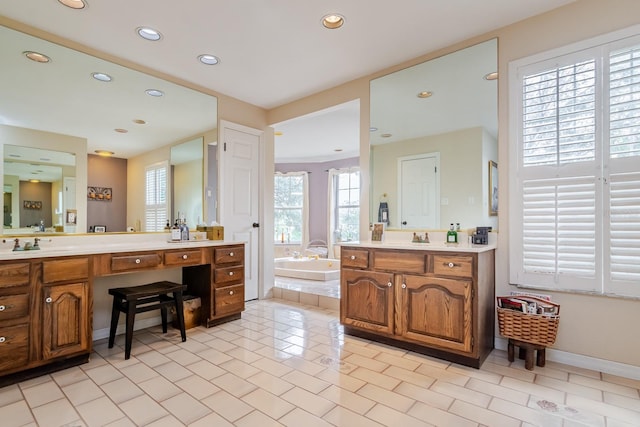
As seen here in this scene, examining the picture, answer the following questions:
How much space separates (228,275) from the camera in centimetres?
328

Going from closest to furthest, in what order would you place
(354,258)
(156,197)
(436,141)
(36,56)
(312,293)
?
1. (36,56)
2. (354,258)
3. (436,141)
4. (156,197)
5. (312,293)

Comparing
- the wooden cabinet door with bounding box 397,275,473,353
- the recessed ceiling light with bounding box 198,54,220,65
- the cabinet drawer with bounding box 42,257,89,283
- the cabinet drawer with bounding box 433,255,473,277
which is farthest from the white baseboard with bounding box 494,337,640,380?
the recessed ceiling light with bounding box 198,54,220,65

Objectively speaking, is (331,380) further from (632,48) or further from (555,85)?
(632,48)

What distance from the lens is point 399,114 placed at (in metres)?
3.29

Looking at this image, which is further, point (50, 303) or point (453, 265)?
point (453, 265)

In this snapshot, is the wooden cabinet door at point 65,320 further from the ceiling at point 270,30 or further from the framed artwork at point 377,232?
the framed artwork at point 377,232

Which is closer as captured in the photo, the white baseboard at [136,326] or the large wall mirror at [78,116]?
the large wall mirror at [78,116]

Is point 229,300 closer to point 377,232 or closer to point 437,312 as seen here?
point 377,232

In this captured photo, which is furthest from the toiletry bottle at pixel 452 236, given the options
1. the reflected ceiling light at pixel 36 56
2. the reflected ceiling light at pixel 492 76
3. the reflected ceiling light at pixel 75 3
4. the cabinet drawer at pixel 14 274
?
the reflected ceiling light at pixel 36 56

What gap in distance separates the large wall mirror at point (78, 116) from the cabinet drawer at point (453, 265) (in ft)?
8.65

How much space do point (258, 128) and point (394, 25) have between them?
7.68 feet

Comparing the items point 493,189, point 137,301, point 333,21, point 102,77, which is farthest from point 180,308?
point 493,189

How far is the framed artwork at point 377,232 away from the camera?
3.26m

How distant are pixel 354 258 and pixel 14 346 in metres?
2.44
